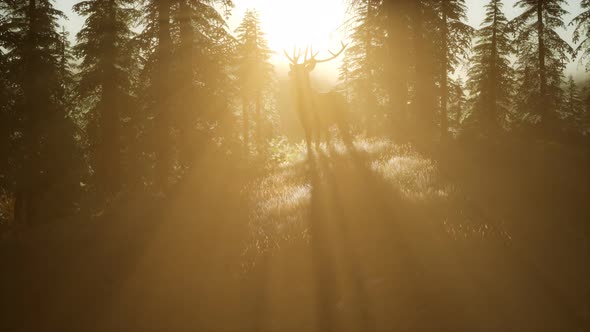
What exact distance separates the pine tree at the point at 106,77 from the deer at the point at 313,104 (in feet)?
34.7

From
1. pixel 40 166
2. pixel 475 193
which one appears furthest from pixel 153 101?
pixel 475 193

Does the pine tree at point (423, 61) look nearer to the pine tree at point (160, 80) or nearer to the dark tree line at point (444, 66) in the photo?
the dark tree line at point (444, 66)

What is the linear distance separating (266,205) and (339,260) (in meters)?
2.78

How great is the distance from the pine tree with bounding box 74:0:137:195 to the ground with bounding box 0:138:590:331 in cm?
1149

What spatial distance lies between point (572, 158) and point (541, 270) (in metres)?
6.08

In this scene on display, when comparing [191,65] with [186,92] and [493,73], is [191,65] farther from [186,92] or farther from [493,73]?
[493,73]

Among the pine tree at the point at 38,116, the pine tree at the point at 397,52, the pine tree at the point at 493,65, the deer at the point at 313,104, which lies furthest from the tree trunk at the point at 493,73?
the pine tree at the point at 38,116

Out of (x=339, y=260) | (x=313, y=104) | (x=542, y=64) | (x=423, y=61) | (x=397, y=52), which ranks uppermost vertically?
(x=542, y=64)

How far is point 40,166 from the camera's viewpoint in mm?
19656

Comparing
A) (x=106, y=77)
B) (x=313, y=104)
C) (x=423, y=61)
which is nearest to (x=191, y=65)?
(x=313, y=104)

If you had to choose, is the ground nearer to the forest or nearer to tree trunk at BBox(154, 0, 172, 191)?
the forest

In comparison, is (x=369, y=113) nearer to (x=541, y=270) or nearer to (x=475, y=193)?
(x=475, y=193)

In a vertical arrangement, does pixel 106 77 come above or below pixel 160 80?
above

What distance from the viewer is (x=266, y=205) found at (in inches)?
304
